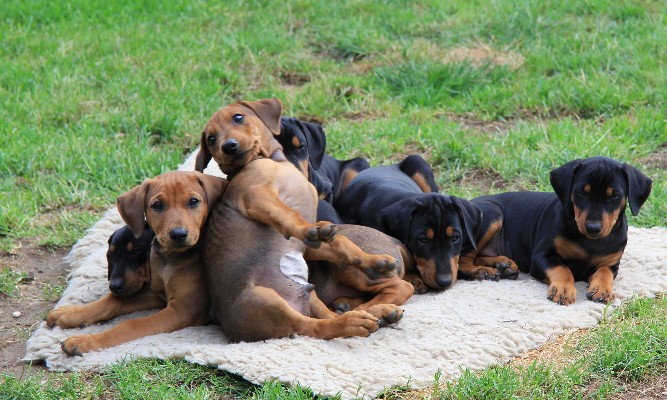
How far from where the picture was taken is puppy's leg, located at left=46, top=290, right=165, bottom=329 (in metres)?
6.41

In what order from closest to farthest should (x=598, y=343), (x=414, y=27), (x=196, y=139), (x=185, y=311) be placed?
1. (x=598, y=343)
2. (x=185, y=311)
3. (x=196, y=139)
4. (x=414, y=27)

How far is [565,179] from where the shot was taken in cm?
675

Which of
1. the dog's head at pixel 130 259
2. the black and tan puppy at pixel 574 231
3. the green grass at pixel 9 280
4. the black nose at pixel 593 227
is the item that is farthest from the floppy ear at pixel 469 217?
the green grass at pixel 9 280

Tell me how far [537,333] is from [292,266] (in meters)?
1.61

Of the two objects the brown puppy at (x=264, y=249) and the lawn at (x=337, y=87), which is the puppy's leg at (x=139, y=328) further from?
the lawn at (x=337, y=87)

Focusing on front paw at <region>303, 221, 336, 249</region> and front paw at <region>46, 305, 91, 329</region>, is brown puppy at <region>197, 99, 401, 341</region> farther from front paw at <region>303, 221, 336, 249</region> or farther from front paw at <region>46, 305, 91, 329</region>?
front paw at <region>46, 305, 91, 329</region>

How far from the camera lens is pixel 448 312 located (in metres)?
6.26

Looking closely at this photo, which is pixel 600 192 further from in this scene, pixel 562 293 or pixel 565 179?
pixel 562 293

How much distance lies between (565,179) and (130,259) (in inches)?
124

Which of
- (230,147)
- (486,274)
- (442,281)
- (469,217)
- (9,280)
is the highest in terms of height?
(230,147)

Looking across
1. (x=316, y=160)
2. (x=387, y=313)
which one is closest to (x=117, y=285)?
(x=387, y=313)

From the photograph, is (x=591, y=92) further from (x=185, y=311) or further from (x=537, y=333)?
(x=185, y=311)

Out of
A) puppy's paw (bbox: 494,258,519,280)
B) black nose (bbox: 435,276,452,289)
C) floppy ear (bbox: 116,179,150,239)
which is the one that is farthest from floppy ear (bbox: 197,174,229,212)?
puppy's paw (bbox: 494,258,519,280)

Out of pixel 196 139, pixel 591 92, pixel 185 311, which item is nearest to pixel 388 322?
pixel 185 311
